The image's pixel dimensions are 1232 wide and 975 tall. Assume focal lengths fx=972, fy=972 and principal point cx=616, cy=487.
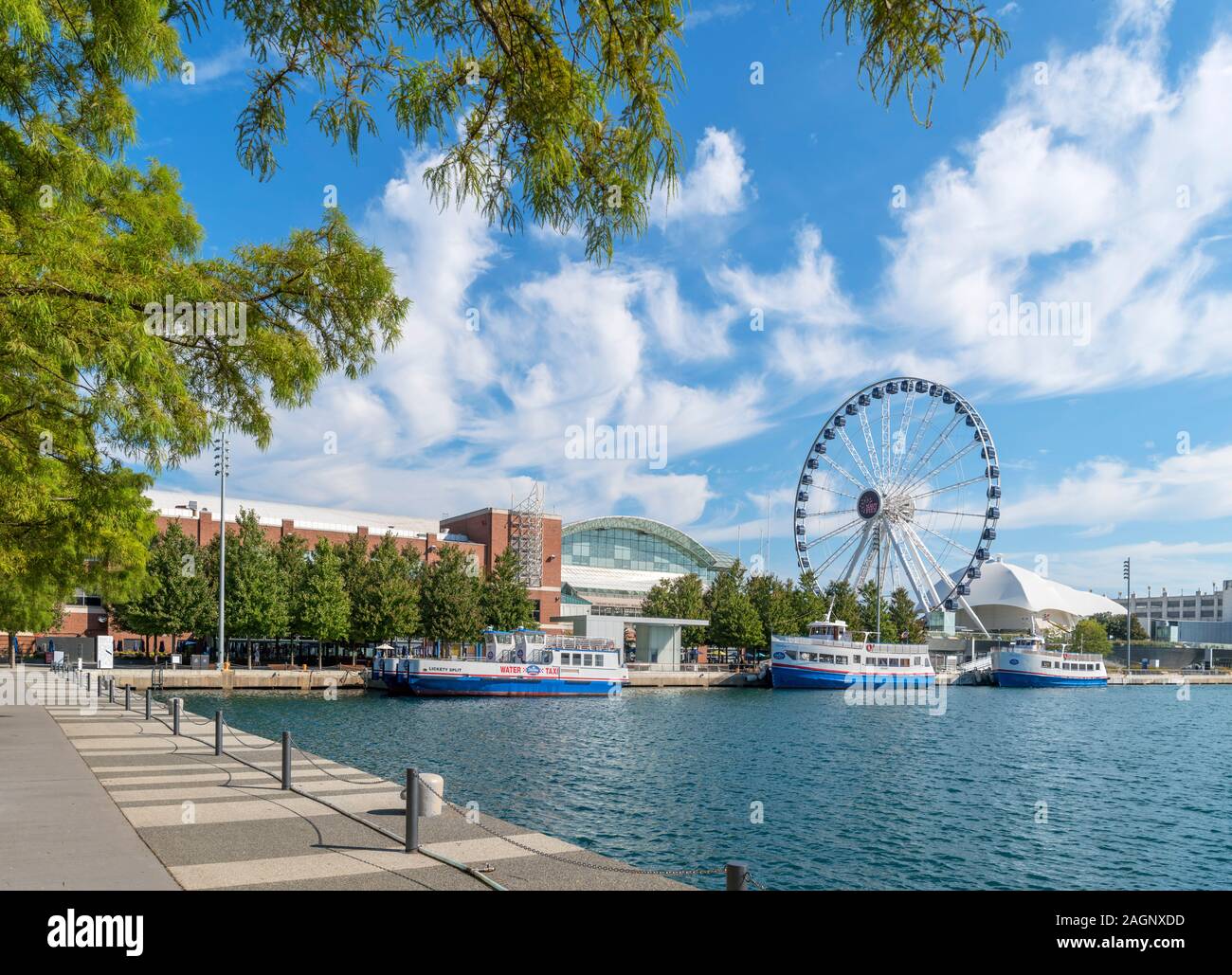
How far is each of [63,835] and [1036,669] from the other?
105 m

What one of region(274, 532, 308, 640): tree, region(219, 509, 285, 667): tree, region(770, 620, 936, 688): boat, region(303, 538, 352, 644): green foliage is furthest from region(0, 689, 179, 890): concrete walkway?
region(770, 620, 936, 688): boat

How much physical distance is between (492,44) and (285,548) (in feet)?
273

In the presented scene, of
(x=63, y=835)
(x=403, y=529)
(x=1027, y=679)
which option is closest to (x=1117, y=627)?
(x=1027, y=679)

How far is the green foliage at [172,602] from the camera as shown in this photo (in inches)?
2842

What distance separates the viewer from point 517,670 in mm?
67688

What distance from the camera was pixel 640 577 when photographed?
14062 centimetres

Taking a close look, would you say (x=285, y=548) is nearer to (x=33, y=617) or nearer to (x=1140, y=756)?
(x=33, y=617)

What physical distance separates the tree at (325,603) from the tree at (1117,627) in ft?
453

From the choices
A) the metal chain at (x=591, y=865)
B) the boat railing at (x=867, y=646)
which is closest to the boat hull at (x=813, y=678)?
the boat railing at (x=867, y=646)

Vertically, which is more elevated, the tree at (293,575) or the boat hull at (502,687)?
the tree at (293,575)

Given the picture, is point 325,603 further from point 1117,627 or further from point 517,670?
point 1117,627

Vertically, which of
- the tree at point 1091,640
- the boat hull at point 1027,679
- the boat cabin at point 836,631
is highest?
the boat cabin at point 836,631

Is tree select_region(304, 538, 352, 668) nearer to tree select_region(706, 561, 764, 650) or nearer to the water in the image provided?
the water

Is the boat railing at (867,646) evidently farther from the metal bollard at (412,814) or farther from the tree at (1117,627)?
the tree at (1117,627)
